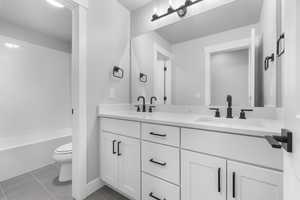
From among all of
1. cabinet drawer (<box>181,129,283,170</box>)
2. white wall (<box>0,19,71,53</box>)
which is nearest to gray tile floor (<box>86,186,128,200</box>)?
cabinet drawer (<box>181,129,283,170</box>)

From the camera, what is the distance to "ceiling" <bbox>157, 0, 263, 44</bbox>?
1.22m

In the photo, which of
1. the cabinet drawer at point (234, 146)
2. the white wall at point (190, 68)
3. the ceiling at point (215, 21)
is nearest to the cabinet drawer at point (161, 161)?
the cabinet drawer at point (234, 146)

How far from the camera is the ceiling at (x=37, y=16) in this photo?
1.83 metres

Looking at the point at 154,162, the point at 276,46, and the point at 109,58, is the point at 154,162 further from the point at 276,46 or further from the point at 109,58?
the point at 109,58

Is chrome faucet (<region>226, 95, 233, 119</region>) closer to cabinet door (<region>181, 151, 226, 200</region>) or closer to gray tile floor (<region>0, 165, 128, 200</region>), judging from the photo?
cabinet door (<region>181, 151, 226, 200</region>)

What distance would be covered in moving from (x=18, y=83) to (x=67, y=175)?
5.84 ft

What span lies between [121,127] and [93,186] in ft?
2.50

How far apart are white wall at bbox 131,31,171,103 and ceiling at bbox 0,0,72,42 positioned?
Result: 1.11 meters

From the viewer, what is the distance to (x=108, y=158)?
1483 mm

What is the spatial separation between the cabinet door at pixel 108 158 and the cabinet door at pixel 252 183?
1025mm

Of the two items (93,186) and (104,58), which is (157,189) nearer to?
(93,186)

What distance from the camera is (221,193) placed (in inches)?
32.2

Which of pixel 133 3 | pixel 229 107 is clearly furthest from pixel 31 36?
pixel 229 107

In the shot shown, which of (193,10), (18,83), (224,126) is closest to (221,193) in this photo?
(224,126)
